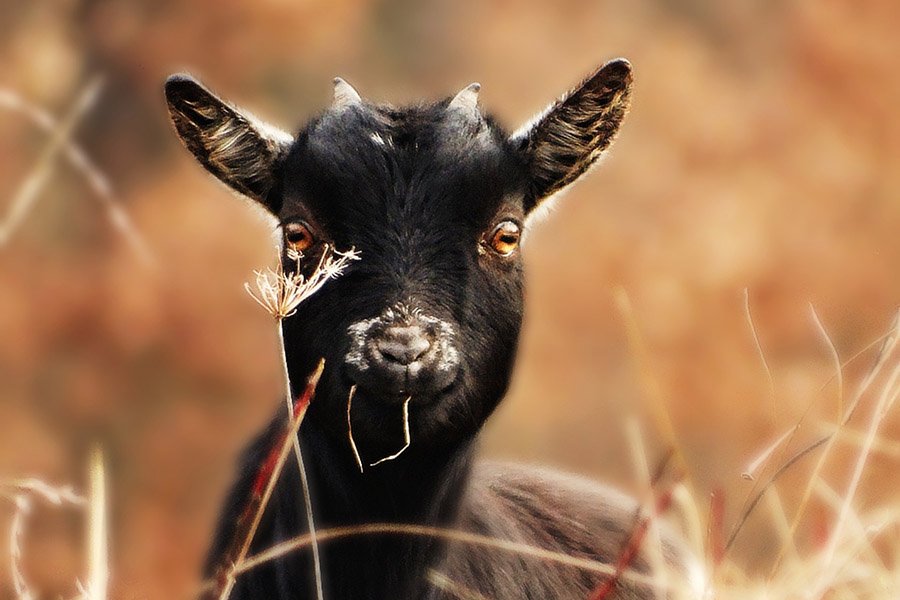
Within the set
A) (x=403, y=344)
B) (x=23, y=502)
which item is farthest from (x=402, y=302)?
(x=23, y=502)

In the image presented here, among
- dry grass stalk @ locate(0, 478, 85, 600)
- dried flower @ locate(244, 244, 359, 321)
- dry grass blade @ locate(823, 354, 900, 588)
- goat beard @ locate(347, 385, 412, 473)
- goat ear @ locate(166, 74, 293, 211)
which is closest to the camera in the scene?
dry grass stalk @ locate(0, 478, 85, 600)

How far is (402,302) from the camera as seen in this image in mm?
4617

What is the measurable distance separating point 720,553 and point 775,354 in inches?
598

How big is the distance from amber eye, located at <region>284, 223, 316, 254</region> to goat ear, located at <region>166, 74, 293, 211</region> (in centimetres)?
46

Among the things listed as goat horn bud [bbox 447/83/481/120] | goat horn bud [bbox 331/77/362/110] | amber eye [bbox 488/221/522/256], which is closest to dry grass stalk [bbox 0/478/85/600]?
amber eye [bbox 488/221/522/256]

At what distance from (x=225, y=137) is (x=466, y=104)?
2.85 feet

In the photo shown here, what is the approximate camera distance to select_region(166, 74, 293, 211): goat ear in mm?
5262

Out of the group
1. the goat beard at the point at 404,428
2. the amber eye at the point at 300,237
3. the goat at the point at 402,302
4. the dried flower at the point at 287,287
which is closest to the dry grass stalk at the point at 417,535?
the goat at the point at 402,302

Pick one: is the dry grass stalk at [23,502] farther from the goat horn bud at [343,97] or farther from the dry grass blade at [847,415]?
the goat horn bud at [343,97]

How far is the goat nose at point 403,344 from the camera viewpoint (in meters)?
4.46

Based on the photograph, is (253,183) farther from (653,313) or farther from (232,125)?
(653,313)

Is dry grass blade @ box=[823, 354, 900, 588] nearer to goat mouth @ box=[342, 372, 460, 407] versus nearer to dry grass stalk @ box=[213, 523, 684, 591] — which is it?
dry grass stalk @ box=[213, 523, 684, 591]

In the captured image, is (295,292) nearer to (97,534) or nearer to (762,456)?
(97,534)

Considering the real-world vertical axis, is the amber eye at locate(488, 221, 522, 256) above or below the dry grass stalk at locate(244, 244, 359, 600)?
above
